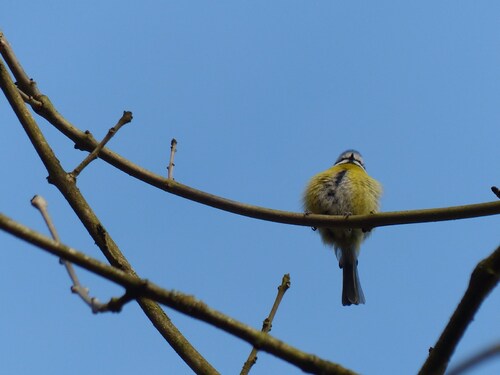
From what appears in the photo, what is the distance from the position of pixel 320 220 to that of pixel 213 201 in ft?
1.78

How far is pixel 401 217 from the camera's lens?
3.08 meters

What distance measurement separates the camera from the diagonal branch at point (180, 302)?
4.59 feet

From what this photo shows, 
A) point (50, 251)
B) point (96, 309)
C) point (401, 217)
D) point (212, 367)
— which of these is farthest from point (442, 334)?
point (401, 217)

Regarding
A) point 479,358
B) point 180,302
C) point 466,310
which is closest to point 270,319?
point 466,310

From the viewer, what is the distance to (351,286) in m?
6.32

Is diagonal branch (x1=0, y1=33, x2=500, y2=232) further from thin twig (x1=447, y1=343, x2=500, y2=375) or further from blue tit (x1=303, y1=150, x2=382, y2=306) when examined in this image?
blue tit (x1=303, y1=150, x2=382, y2=306)

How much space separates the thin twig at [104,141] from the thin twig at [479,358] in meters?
2.02

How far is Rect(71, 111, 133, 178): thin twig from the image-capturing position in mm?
2939

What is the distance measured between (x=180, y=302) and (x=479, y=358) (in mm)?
581

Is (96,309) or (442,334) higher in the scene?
(442,334)

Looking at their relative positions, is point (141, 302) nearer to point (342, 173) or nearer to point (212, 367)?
point (212, 367)

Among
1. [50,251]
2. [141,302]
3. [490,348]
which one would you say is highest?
[141,302]

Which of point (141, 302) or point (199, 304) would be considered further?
point (141, 302)

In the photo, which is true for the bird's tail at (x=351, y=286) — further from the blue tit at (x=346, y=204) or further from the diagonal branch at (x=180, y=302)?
the diagonal branch at (x=180, y=302)
